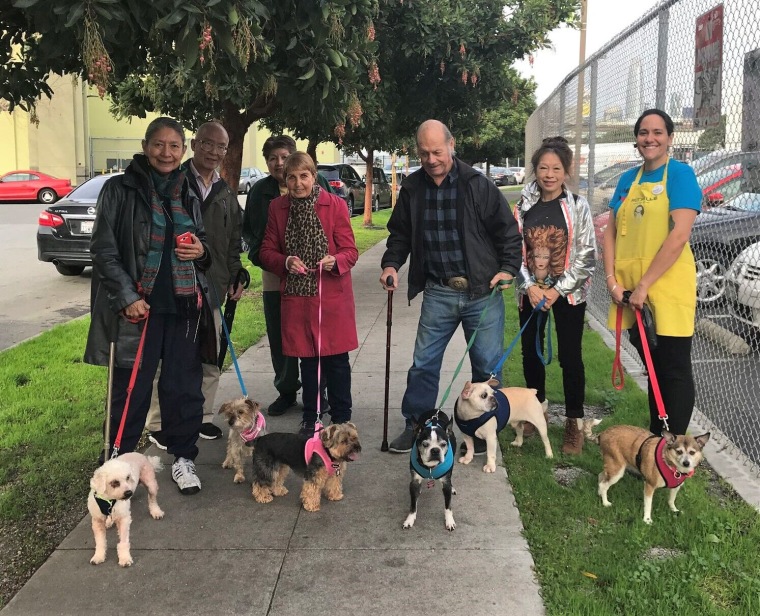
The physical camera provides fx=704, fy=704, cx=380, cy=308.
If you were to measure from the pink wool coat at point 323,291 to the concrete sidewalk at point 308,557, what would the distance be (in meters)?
0.79

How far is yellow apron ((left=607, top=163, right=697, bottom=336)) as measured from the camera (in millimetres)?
3725

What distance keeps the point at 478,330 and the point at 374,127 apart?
25.3ft

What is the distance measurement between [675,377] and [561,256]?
3.09 feet

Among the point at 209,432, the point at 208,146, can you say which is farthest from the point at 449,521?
the point at 208,146

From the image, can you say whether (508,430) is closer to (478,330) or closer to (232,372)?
(478,330)

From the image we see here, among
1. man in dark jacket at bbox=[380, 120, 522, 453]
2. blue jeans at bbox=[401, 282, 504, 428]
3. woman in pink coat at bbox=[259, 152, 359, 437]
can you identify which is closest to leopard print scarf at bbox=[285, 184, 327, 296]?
woman in pink coat at bbox=[259, 152, 359, 437]

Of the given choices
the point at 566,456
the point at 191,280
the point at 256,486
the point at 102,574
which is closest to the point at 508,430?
the point at 566,456

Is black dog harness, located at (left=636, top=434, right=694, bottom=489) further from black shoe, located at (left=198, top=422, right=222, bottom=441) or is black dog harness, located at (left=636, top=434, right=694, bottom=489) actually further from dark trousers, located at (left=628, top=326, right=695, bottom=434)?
black shoe, located at (left=198, top=422, right=222, bottom=441)

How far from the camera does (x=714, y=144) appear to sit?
14.0 feet

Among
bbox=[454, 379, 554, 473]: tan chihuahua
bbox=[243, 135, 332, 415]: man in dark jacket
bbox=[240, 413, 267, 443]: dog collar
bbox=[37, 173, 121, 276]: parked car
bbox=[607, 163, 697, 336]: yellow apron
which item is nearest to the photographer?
bbox=[607, 163, 697, 336]: yellow apron

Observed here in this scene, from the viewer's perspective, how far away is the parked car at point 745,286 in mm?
5152

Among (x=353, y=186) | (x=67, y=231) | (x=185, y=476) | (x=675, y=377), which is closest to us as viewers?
(x=675, y=377)

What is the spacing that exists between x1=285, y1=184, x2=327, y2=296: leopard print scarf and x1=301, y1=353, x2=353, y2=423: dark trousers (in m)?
0.49

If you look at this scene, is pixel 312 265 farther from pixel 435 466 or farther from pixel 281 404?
pixel 435 466
